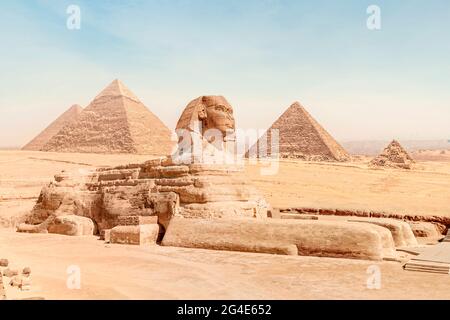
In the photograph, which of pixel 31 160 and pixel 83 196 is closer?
pixel 83 196

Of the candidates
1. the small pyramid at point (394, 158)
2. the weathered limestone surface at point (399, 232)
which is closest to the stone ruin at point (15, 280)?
the weathered limestone surface at point (399, 232)

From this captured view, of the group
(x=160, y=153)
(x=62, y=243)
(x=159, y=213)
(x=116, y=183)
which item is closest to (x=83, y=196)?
(x=116, y=183)

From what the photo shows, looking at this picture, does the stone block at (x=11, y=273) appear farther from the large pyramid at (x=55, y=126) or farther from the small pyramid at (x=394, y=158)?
the large pyramid at (x=55, y=126)

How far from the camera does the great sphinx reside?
9883 millimetres

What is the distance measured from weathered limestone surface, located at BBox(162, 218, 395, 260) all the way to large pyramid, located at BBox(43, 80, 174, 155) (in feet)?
81.7

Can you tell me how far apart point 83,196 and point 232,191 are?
15.3ft

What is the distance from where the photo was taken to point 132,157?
115 feet

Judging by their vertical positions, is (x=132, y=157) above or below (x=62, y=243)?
above

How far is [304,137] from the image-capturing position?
3806 centimetres

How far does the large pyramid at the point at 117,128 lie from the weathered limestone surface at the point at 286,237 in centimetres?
2491

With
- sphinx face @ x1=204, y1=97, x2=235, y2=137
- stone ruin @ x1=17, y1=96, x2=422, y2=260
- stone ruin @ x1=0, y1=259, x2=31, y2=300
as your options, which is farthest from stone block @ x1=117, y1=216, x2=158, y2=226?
stone ruin @ x1=0, y1=259, x2=31, y2=300

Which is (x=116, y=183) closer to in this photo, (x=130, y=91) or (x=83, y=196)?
(x=83, y=196)

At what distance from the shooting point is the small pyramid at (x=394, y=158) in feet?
125
